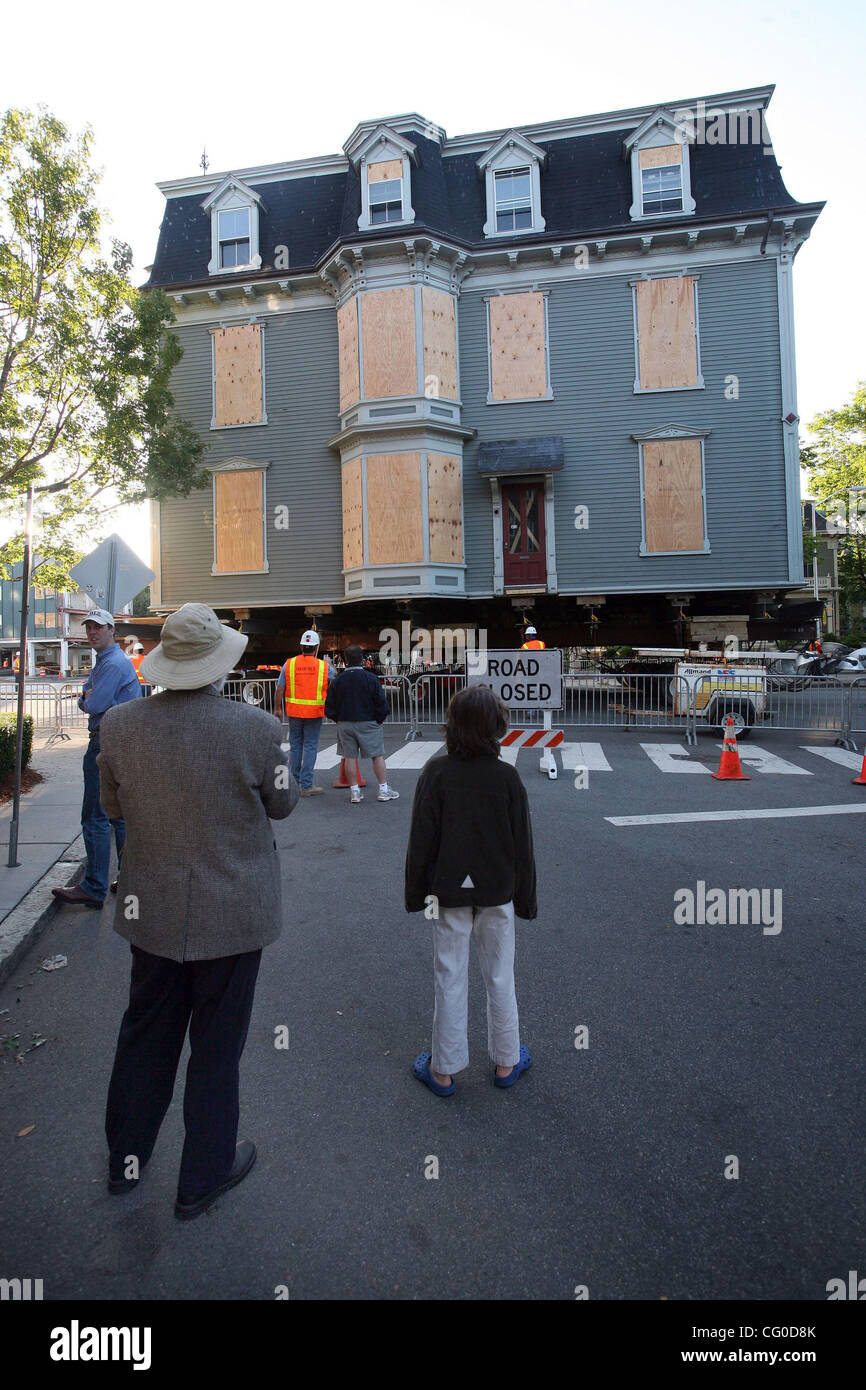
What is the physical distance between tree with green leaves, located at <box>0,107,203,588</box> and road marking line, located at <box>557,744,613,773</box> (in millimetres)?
11241

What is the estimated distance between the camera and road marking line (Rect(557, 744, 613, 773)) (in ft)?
33.9

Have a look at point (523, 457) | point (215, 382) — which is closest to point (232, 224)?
point (215, 382)

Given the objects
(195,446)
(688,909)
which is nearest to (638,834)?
(688,909)

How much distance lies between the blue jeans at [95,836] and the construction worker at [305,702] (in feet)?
10.1

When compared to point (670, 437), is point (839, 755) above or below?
below

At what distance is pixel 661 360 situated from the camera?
671 inches

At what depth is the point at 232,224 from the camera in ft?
61.5

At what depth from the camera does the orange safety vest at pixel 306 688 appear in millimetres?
8297

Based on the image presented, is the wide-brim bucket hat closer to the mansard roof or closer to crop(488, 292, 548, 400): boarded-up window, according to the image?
crop(488, 292, 548, 400): boarded-up window

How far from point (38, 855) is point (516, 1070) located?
4820 millimetres

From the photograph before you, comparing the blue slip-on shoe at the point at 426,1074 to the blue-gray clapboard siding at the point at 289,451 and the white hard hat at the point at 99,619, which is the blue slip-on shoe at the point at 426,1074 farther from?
the blue-gray clapboard siding at the point at 289,451

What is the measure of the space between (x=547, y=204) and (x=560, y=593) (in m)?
9.72

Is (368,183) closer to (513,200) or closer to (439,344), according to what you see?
(513,200)
